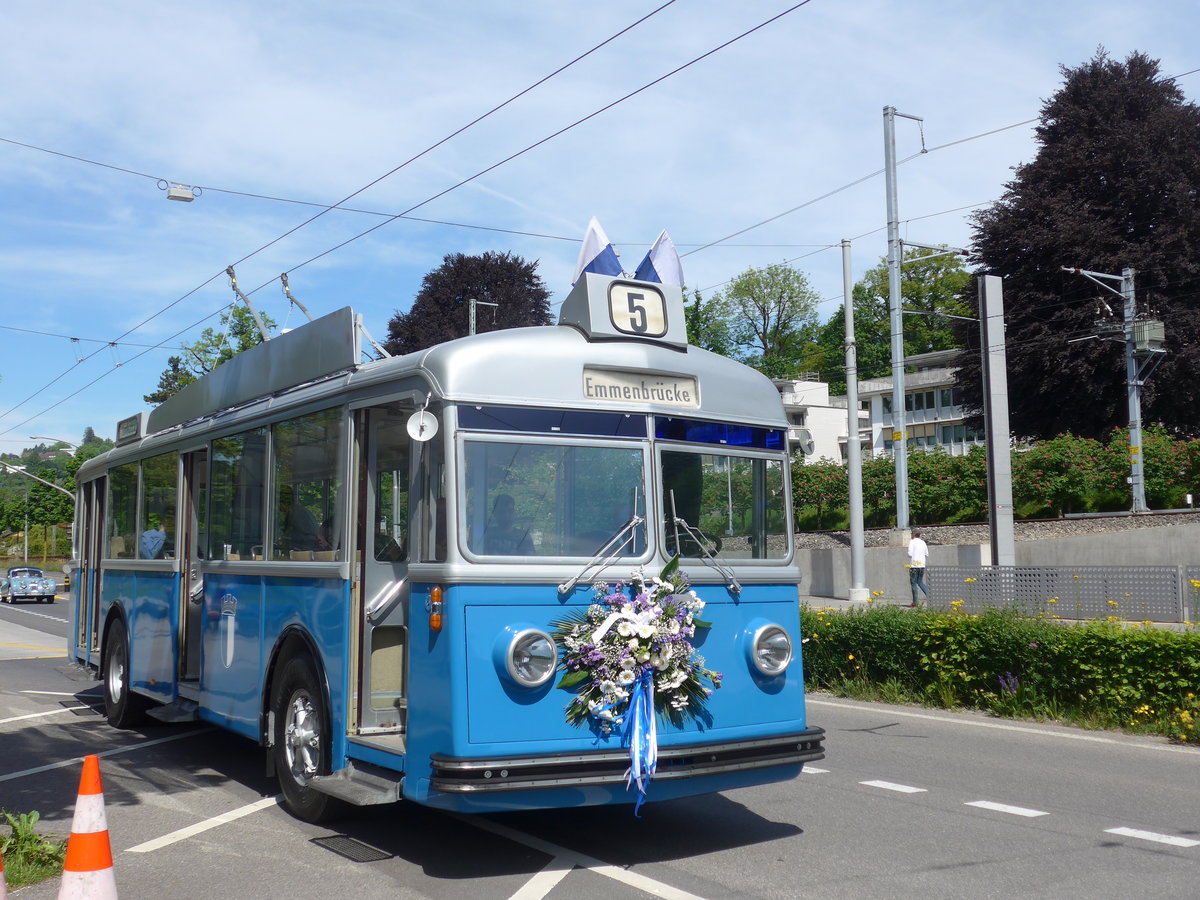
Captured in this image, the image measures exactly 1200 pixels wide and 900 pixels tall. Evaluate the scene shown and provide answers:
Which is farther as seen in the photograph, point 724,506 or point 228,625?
point 228,625

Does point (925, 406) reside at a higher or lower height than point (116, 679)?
higher

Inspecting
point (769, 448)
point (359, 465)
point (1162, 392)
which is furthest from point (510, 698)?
point (1162, 392)

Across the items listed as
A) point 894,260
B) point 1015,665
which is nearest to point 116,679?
point 1015,665

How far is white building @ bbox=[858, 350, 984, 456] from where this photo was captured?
85812 millimetres

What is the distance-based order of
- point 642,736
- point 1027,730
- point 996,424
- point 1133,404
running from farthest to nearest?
point 1133,404 → point 996,424 → point 1027,730 → point 642,736

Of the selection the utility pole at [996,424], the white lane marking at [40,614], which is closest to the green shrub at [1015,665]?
the utility pole at [996,424]

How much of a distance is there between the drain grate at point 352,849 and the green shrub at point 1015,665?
721 centimetres

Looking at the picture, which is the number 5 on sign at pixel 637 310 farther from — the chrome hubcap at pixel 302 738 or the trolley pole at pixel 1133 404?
the trolley pole at pixel 1133 404

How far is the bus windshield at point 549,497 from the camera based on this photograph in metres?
6.35

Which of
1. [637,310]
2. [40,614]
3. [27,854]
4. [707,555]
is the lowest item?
[40,614]

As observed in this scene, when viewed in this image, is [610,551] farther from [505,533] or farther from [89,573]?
[89,573]

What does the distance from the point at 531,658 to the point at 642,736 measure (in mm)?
711

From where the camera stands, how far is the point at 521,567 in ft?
20.7

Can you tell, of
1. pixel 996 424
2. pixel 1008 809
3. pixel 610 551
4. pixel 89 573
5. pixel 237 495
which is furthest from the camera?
pixel 996 424
